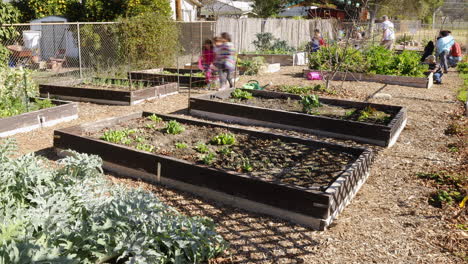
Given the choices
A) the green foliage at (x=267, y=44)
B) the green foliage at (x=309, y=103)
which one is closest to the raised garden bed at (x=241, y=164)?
the green foliage at (x=309, y=103)

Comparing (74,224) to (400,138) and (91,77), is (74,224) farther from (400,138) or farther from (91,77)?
(91,77)

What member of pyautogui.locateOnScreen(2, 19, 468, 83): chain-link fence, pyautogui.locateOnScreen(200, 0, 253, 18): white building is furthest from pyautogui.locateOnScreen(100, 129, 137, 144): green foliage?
pyautogui.locateOnScreen(200, 0, 253, 18): white building

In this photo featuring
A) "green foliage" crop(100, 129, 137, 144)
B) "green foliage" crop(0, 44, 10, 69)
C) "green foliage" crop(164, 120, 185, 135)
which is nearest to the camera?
"green foliage" crop(100, 129, 137, 144)

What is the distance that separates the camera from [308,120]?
321 inches

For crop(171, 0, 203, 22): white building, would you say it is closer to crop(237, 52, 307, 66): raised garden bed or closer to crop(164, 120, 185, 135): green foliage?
crop(237, 52, 307, 66): raised garden bed

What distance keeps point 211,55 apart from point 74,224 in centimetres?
976

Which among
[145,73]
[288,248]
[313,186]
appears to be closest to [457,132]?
[313,186]

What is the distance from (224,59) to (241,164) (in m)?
6.99

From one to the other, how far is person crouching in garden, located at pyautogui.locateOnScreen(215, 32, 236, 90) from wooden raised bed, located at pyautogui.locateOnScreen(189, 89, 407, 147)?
2225 millimetres

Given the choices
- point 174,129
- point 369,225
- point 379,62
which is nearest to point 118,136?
point 174,129

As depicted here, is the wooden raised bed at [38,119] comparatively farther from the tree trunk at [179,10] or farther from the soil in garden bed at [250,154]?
the tree trunk at [179,10]

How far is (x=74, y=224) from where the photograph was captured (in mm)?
3338

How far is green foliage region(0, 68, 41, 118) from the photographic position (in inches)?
326

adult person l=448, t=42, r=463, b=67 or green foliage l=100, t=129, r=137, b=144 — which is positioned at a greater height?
adult person l=448, t=42, r=463, b=67
